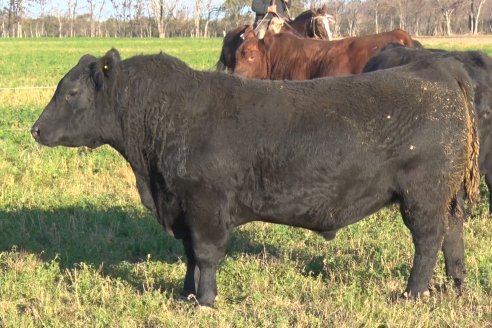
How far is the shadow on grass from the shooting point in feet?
21.1

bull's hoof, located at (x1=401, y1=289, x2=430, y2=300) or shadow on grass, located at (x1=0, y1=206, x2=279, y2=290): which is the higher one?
bull's hoof, located at (x1=401, y1=289, x2=430, y2=300)

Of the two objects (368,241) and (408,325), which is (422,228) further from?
(368,241)

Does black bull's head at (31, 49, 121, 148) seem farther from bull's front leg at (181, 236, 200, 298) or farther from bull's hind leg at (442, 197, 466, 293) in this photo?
bull's hind leg at (442, 197, 466, 293)

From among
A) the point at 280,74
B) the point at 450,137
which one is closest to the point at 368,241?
the point at 450,137

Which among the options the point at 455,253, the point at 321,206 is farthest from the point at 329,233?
the point at 455,253

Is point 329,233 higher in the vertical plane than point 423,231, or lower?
lower

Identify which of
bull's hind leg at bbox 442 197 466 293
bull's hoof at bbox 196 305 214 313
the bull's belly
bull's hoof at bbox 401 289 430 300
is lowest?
bull's hoof at bbox 196 305 214 313

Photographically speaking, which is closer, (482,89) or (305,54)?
(482,89)

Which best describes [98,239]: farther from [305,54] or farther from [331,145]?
[305,54]

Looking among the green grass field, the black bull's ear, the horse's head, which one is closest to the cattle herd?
the black bull's ear

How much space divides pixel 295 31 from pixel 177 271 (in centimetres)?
765

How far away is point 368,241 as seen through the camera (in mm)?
6789

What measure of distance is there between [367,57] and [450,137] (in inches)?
216

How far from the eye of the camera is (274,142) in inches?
196
